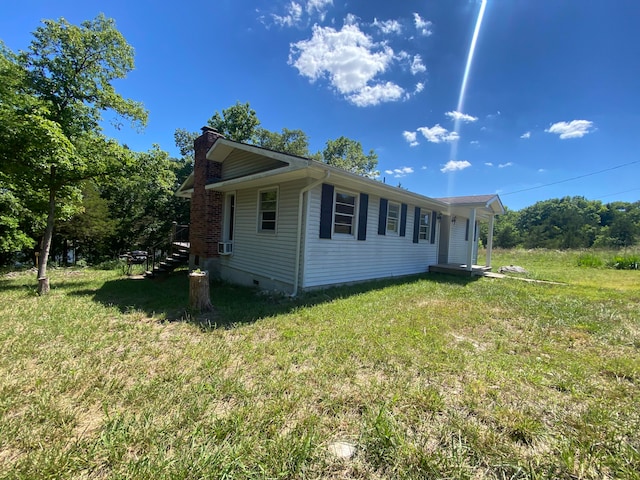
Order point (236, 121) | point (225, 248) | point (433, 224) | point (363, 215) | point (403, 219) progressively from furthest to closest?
point (236, 121)
point (433, 224)
point (403, 219)
point (225, 248)
point (363, 215)

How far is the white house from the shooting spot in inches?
254

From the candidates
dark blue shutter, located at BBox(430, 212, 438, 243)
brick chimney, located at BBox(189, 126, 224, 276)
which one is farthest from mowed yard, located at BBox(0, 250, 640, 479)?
dark blue shutter, located at BBox(430, 212, 438, 243)

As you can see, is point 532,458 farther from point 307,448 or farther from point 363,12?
point 363,12

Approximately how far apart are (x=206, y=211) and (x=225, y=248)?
4.37 feet

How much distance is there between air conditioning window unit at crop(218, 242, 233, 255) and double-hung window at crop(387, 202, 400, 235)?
5.11 meters

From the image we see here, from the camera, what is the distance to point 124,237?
17266mm

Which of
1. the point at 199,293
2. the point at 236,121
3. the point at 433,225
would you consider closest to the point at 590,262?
the point at 433,225

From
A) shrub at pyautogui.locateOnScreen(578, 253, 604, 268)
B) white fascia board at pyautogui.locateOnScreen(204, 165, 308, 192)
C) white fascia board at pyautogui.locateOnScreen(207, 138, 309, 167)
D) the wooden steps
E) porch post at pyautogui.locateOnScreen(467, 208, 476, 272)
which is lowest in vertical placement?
the wooden steps

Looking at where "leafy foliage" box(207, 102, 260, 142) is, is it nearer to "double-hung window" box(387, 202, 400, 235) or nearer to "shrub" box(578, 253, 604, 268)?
"double-hung window" box(387, 202, 400, 235)

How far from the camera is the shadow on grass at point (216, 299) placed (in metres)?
4.92

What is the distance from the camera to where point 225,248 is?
8.63 m

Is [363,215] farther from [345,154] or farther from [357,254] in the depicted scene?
[345,154]

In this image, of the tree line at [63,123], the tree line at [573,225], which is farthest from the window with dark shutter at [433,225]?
the tree line at [573,225]

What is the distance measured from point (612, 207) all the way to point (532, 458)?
5717cm
